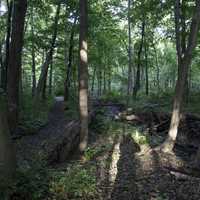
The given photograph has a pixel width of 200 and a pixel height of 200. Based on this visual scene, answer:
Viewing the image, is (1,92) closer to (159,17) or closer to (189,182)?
(189,182)

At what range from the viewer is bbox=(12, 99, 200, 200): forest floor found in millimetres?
6258

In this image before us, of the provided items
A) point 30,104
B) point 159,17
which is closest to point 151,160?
point 30,104

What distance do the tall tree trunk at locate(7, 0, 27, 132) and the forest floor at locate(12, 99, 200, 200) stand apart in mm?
1319

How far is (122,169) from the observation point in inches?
315

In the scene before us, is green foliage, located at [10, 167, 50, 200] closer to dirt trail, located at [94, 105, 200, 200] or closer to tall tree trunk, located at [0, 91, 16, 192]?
tall tree trunk, located at [0, 91, 16, 192]

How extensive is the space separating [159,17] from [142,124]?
813 centimetres

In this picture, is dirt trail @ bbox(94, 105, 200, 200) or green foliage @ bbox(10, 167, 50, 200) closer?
green foliage @ bbox(10, 167, 50, 200)

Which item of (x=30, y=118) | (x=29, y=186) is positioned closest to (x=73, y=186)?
(x=29, y=186)

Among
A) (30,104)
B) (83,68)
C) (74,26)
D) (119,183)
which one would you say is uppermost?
(74,26)

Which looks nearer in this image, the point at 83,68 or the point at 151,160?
the point at 151,160

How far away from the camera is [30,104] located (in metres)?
17.4

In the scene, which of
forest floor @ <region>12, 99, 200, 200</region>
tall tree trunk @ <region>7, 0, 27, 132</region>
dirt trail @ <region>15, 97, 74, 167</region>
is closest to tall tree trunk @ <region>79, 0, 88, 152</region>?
forest floor @ <region>12, 99, 200, 200</region>

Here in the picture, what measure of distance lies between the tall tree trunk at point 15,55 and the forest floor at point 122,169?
51.9 inches

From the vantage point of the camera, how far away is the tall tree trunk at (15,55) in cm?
1201
